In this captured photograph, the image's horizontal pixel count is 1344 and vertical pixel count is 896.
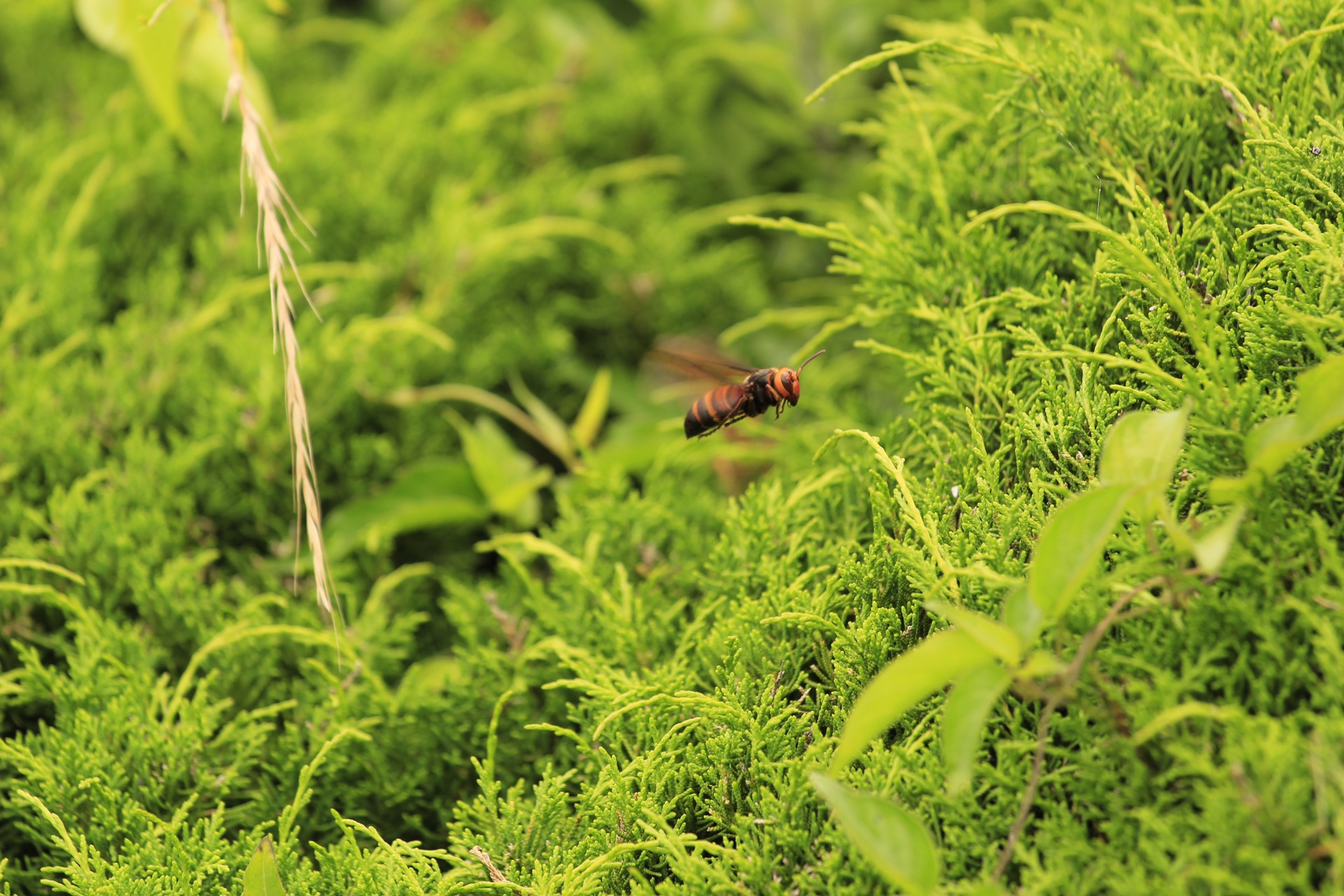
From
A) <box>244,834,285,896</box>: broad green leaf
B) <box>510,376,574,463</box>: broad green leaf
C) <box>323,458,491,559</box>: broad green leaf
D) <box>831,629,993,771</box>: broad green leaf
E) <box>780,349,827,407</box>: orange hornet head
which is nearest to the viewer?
<box>831,629,993,771</box>: broad green leaf

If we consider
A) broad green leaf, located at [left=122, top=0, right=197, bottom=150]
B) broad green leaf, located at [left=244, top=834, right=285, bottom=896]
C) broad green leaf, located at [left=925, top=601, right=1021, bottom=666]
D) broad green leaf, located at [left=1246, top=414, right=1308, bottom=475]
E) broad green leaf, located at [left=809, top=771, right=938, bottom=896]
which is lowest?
broad green leaf, located at [left=244, top=834, right=285, bottom=896]

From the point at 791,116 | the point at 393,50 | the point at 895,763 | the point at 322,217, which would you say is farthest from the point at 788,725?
the point at 393,50

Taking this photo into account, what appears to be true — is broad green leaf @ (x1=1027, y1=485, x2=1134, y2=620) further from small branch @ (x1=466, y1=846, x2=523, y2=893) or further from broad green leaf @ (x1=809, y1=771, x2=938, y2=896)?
small branch @ (x1=466, y1=846, x2=523, y2=893)

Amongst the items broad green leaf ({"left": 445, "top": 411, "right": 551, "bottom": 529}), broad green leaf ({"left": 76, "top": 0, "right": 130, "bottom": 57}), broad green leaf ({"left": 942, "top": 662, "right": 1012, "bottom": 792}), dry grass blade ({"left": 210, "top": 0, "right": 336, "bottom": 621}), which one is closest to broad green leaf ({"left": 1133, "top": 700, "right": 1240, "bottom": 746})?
broad green leaf ({"left": 942, "top": 662, "right": 1012, "bottom": 792})

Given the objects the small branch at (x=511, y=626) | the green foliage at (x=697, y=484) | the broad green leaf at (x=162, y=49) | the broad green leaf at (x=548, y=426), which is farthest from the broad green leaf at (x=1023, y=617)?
the broad green leaf at (x=162, y=49)

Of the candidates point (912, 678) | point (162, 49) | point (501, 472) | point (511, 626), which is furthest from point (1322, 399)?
point (162, 49)

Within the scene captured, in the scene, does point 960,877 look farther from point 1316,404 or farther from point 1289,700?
point 1316,404
